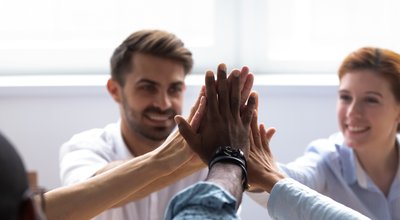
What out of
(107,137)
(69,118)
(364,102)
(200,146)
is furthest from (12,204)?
(69,118)

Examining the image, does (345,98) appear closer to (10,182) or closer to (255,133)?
(255,133)

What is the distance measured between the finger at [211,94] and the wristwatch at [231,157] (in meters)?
0.18

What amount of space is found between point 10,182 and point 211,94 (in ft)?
2.72

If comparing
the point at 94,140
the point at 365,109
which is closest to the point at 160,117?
the point at 94,140

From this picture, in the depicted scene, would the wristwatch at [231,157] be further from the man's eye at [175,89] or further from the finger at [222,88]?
the man's eye at [175,89]

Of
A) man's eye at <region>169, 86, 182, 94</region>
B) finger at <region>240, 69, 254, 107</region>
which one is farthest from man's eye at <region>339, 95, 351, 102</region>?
finger at <region>240, 69, 254, 107</region>

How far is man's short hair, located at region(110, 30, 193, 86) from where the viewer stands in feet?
7.48

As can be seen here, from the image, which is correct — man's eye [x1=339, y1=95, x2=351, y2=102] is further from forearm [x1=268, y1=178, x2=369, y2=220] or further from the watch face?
the watch face

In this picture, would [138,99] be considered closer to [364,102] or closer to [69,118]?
[69,118]

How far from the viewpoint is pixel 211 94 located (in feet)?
4.98

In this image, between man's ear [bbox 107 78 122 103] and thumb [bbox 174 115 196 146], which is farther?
man's ear [bbox 107 78 122 103]

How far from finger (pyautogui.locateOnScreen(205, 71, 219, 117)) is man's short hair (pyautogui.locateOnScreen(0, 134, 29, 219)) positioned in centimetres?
77

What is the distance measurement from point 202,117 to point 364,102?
101cm

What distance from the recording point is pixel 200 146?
1440 mm
